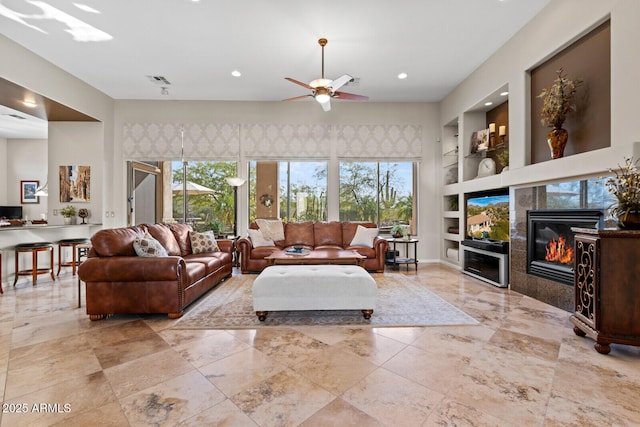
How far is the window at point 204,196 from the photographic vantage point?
681 centimetres

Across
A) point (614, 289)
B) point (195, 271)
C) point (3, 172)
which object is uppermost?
point (3, 172)

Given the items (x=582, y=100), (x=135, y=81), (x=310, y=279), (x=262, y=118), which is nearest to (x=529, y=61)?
(x=582, y=100)

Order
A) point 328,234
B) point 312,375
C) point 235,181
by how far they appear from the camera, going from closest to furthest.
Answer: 1. point 312,375
2. point 328,234
3. point 235,181

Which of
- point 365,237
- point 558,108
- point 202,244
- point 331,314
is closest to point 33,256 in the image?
point 202,244

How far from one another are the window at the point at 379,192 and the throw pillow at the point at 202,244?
A: 297 cm

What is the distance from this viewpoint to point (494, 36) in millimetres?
4215

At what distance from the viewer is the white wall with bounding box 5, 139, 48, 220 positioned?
27.8ft

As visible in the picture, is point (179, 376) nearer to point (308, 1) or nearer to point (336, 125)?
point (308, 1)

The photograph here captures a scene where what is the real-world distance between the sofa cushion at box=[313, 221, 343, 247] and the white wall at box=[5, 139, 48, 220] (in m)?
8.43

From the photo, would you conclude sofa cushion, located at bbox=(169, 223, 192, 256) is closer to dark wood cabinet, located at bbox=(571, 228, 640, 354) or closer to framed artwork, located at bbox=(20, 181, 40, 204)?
dark wood cabinet, located at bbox=(571, 228, 640, 354)

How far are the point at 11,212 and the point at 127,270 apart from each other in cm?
839

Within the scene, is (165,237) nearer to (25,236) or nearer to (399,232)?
(25,236)

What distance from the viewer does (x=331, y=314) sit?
320 cm

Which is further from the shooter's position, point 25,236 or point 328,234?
point 328,234
